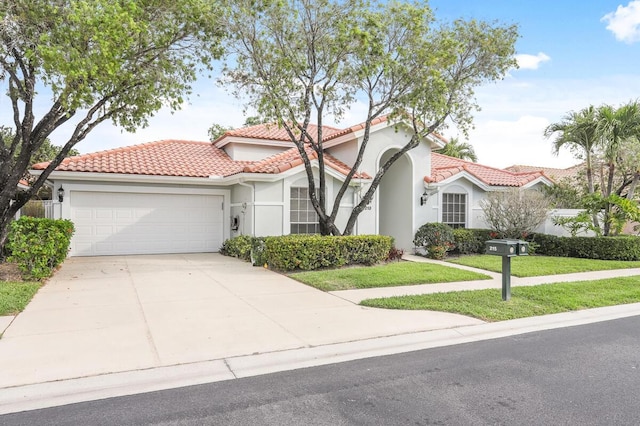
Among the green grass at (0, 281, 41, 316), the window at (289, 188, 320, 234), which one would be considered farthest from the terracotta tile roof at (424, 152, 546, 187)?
the green grass at (0, 281, 41, 316)

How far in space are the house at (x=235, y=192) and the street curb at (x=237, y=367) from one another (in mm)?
8575

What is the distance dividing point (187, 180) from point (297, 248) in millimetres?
6303

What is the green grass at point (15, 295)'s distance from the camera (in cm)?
707

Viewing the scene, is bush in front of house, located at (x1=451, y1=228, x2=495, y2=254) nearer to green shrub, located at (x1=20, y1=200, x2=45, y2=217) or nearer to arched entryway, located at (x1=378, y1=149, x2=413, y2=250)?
arched entryway, located at (x1=378, y1=149, x2=413, y2=250)

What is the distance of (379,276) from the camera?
34.8 ft

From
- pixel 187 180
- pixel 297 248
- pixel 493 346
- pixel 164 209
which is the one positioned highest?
pixel 187 180

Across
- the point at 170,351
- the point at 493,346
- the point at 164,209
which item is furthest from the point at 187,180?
the point at 493,346

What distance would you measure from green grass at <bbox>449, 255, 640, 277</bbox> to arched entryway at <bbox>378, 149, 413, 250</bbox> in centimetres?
271

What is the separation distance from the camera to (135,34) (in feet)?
31.2

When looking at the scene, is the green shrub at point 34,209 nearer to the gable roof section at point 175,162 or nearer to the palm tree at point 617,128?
the gable roof section at point 175,162

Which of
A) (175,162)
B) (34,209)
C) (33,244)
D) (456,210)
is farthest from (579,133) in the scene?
(34,209)

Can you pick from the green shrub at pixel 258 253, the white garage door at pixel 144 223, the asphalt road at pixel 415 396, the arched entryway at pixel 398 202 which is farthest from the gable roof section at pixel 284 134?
the asphalt road at pixel 415 396

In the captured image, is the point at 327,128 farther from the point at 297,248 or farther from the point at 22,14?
the point at 22,14

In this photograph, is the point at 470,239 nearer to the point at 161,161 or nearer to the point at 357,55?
the point at 357,55
